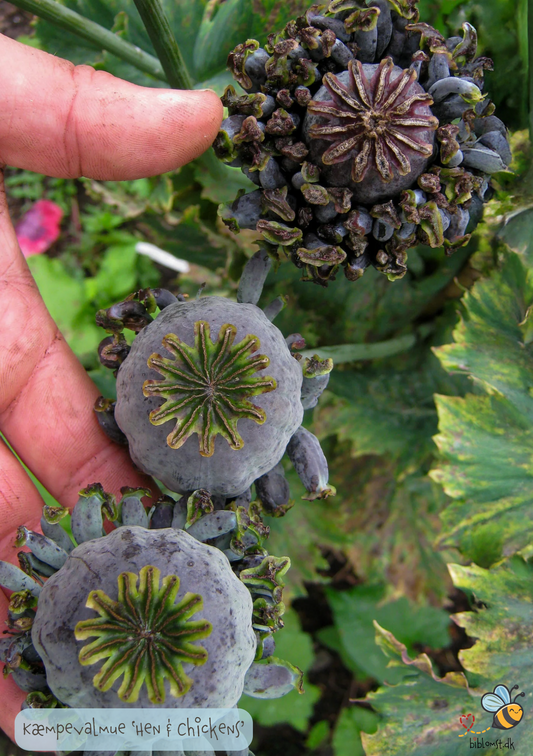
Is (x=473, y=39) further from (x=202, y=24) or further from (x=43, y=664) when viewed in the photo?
(x=43, y=664)

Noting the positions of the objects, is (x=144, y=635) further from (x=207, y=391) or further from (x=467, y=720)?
(x=467, y=720)

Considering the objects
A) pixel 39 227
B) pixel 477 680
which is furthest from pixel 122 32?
pixel 477 680

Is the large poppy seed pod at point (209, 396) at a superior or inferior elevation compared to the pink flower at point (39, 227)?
superior

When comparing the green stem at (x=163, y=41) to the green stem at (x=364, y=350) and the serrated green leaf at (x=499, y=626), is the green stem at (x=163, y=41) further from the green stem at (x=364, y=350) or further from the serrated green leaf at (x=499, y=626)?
the serrated green leaf at (x=499, y=626)

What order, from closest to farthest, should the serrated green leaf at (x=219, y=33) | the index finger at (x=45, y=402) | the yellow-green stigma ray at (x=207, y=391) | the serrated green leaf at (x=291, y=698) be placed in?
the yellow-green stigma ray at (x=207, y=391)
the index finger at (x=45, y=402)
the serrated green leaf at (x=219, y=33)
the serrated green leaf at (x=291, y=698)

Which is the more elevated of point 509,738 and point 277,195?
point 277,195

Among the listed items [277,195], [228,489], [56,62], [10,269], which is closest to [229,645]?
[228,489]
